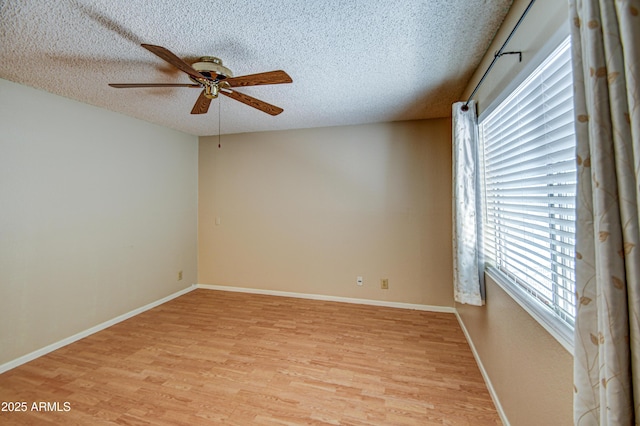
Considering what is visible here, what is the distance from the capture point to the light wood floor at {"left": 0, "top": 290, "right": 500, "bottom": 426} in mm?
1618

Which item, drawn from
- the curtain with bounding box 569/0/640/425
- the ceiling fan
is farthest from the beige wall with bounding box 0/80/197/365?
the curtain with bounding box 569/0/640/425

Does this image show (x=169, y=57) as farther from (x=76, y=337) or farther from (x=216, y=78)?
(x=76, y=337)

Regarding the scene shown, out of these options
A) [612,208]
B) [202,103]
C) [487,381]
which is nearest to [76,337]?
[202,103]

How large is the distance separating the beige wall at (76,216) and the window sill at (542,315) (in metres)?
3.62

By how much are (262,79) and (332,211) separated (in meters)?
2.07

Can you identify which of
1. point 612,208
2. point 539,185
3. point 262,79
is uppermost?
point 262,79

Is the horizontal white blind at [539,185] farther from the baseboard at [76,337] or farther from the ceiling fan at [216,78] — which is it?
the baseboard at [76,337]

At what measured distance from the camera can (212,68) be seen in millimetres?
1726

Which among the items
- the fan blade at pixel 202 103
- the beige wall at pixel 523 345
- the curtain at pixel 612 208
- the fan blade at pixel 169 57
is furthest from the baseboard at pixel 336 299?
the fan blade at pixel 169 57

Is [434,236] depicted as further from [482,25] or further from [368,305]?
[482,25]

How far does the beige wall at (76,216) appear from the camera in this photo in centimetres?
212

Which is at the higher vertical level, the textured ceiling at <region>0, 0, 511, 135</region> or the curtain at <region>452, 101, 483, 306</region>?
the textured ceiling at <region>0, 0, 511, 135</region>

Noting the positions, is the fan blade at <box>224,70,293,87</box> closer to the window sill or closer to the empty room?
the empty room

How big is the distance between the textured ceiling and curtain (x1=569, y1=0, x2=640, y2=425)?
41.6 inches
